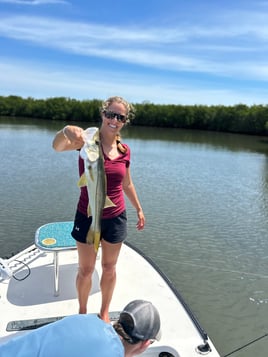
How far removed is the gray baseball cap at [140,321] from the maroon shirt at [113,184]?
4.23ft

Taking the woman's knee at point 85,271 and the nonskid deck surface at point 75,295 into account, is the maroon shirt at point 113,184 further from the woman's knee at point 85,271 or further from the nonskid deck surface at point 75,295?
the nonskid deck surface at point 75,295

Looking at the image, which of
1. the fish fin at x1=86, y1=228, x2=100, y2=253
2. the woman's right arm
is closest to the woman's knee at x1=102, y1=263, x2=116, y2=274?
the fish fin at x1=86, y1=228, x2=100, y2=253

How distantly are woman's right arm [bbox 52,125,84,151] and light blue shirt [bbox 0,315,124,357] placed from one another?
5.01 feet

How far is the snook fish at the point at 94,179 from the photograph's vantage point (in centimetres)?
267

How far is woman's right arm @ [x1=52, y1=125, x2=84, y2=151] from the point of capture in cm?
283

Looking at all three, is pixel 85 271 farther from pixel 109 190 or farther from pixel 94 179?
pixel 94 179

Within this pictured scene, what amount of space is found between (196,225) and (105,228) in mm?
6353

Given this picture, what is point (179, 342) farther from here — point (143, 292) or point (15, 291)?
point (15, 291)

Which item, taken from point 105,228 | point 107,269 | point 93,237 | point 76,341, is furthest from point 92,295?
point 76,341

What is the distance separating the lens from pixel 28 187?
12258 mm

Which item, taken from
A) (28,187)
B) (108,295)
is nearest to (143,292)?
(108,295)

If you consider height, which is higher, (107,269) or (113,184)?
(113,184)

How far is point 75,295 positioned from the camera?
161 inches

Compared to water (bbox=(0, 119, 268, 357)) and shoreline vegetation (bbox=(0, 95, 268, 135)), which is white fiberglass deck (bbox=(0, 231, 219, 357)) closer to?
water (bbox=(0, 119, 268, 357))
